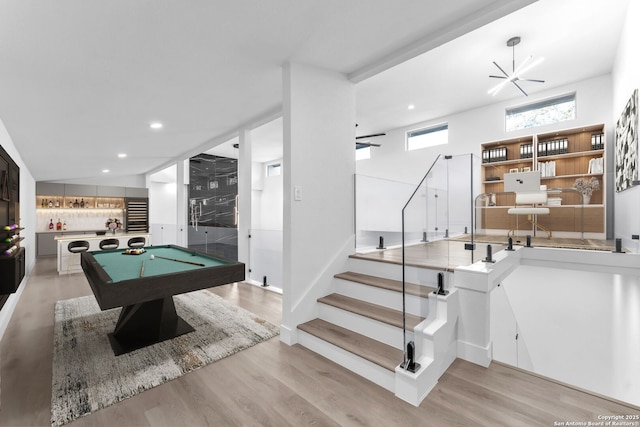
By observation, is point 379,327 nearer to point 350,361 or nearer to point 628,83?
point 350,361

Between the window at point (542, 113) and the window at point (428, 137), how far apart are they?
130 cm

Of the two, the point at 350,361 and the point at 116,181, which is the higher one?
the point at 116,181

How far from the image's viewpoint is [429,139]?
7215 mm

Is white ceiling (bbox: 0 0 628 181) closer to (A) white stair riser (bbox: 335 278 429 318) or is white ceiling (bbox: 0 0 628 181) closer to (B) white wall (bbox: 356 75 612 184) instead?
(B) white wall (bbox: 356 75 612 184)

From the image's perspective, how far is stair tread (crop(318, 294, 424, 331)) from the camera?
6.55ft

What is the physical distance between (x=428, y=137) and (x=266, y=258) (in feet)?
17.1

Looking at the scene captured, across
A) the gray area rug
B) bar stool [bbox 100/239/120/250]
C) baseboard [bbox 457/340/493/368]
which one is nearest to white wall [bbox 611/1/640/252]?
baseboard [bbox 457/340/493/368]

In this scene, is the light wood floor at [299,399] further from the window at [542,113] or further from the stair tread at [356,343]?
the window at [542,113]

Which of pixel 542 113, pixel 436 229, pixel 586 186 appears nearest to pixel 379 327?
pixel 436 229

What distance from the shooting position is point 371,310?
8.17 feet

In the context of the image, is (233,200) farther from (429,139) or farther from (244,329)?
(244,329)

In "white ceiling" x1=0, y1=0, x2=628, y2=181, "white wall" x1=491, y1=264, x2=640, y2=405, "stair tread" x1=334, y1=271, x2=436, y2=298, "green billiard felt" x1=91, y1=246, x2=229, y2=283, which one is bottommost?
"white wall" x1=491, y1=264, x2=640, y2=405

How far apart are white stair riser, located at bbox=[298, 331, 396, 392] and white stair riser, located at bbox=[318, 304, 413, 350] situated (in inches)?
10.7

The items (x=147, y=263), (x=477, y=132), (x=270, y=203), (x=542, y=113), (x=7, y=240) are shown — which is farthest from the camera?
(x=270, y=203)
